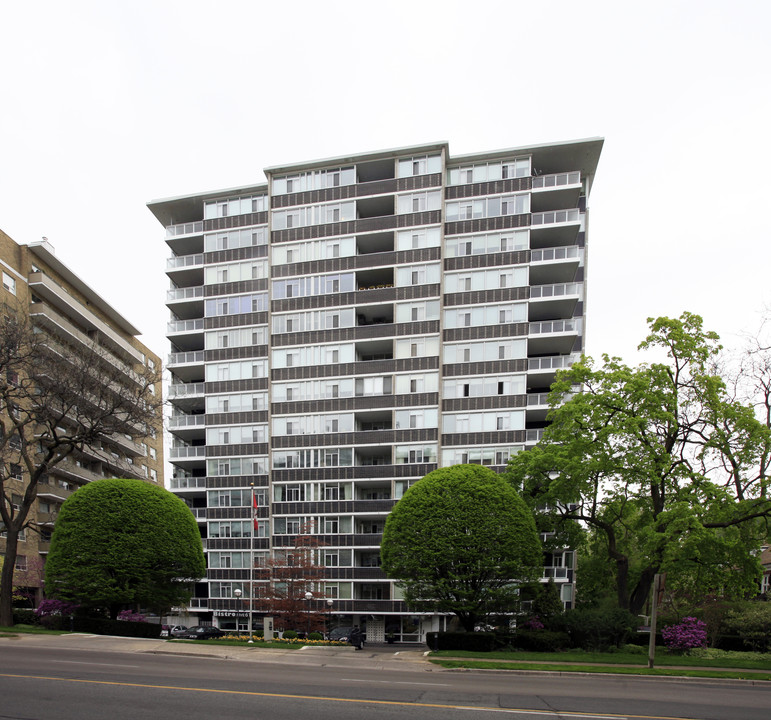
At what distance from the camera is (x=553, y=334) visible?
1999 inches

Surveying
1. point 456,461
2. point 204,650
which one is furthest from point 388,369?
point 204,650

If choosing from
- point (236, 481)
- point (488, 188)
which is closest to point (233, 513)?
point (236, 481)

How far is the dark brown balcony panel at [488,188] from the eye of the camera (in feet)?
174

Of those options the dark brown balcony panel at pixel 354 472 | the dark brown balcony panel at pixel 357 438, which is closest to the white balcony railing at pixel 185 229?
the dark brown balcony panel at pixel 357 438

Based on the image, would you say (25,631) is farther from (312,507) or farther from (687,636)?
(687,636)

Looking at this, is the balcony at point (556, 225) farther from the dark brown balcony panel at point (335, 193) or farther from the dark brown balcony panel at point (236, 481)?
the dark brown balcony panel at point (236, 481)

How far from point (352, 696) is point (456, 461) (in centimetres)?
3460

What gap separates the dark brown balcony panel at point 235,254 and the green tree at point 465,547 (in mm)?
29348

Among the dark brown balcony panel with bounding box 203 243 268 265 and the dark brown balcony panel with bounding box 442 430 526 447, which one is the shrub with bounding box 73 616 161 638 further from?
the dark brown balcony panel with bounding box 203 243 268 265

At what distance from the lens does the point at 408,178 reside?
54.5 meters

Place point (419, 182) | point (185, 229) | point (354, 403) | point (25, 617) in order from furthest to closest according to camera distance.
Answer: point (185, 229), point (419, 182), point (354, 403), point (25, 617)

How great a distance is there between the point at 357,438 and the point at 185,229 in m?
25.4

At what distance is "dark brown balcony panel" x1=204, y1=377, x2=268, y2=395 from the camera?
55.8 metres

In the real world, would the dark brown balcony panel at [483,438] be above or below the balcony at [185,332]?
below
